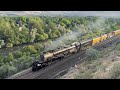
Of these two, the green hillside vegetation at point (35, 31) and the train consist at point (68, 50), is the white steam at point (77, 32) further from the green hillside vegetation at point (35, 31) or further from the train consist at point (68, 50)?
the train consist at point (68, 50)

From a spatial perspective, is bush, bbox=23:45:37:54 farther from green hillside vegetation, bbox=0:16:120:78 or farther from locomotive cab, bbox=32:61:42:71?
locomotive cab, bbox=32:61:42:71

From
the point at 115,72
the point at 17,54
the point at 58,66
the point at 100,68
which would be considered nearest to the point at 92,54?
the point at 100,68

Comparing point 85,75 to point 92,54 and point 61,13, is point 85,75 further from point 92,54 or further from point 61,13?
point 61,13

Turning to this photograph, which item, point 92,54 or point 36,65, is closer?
point 36,65

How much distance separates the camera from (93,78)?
1241 centimetres

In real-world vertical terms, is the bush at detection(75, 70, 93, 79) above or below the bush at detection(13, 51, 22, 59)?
below

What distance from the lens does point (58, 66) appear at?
12.9 metres

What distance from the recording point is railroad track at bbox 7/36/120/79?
12.4 meters

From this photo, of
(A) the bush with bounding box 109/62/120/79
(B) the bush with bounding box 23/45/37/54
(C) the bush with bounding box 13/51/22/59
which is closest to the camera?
(A) the bush with bounding box 109/62/120/79

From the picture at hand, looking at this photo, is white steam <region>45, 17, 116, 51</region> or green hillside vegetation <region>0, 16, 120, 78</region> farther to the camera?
white steam <region>45, 17, 116, 51</region>

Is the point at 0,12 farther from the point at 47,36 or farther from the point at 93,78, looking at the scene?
the point at 93,78

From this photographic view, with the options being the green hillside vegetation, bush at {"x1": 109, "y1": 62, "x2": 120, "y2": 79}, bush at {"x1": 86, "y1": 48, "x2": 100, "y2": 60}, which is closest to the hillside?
bush at {"x1": 109, "y1": 62, "x2": 120, "y2": 79}
